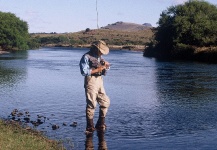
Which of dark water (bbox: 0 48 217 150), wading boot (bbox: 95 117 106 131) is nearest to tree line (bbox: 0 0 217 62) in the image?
dark water (bbox: 0 48 217 150)

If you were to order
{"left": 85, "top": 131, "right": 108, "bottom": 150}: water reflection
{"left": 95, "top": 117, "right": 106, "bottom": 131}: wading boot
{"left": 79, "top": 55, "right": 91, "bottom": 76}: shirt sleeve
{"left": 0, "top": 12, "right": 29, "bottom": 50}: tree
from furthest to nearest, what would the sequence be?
{"left": 0, "top": 12, "right": 29, "bottom": 50}: tree, {"left": 95, "top": 117, "right": 106, "bottom": 131}: wading boot, {"left": 79, "top": 55, "right": 91, "bottom": 76}: shirt sleeve, {"left": 85, "top": 131, "right": 108, "bottom": 150}: water reflection

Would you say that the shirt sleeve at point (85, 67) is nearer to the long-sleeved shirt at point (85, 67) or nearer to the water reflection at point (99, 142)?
the long-sleeved shirt at point (85, 67)

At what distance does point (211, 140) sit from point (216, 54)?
4688 cm

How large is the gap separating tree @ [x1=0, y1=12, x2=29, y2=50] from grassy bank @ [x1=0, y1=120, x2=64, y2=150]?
9110cm

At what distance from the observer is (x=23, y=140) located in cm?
893

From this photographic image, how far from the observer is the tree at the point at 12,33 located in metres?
99.4

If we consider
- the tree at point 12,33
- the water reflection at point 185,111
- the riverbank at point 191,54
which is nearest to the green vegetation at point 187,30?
the riverbank at point 191,54

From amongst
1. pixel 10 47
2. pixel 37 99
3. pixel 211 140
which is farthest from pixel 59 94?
pixel 10 47

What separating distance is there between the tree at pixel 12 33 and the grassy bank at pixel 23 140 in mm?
91097

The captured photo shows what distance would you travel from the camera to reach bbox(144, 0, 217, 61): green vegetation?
212 ft

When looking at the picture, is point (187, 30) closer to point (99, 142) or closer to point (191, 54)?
point (191, 54)

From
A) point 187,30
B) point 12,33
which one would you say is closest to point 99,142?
point 187,30

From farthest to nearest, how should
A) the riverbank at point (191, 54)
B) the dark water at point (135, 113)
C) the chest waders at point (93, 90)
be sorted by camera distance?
the riverbank at point (191, 54) → the chest waders at point (93, 90) → the dark water at point (135, 113)

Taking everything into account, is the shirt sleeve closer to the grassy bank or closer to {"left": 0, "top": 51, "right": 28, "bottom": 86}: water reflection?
the grassy bank
